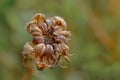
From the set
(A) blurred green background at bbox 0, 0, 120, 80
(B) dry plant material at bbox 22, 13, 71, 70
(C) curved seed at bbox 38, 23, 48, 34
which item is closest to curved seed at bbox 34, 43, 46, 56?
(B) dry plant material at bbox 22, 13, 71, 70

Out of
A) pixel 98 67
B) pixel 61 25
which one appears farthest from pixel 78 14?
pixel 61 25

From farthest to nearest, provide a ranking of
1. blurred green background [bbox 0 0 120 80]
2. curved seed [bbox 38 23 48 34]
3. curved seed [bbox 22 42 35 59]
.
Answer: blurred green background [bbox 0 0 120 80] < curved seed [bbox 38 23 48 34] < curved seed [bbox 22 42 35 59]

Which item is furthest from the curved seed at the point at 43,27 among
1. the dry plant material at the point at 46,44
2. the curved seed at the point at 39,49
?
the curved seed at the point at 39,49

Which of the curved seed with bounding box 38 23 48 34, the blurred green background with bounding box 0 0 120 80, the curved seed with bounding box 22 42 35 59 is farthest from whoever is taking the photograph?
the blurred green background with bounding box 0 0 120 80

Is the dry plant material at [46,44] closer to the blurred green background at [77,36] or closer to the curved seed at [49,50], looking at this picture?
the curved seed at [49,50]

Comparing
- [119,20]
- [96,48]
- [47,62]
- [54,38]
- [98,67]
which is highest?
[119,20]

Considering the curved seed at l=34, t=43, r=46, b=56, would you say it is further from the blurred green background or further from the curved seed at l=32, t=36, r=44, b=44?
the blurred green background

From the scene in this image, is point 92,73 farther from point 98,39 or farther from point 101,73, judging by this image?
point 98,39
